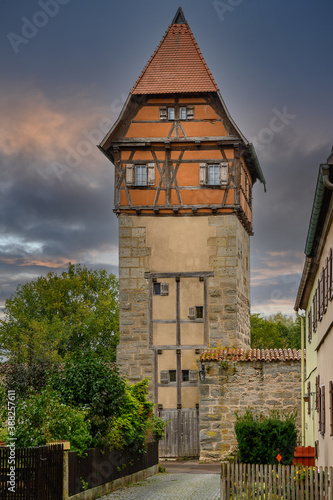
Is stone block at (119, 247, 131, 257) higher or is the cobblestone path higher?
stone block at (119, 247, 131, 257)

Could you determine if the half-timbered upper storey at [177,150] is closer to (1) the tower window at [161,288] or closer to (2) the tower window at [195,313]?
(1) the tower window at [161,288]

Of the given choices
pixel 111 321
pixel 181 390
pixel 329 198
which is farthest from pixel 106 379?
pixel 111 321

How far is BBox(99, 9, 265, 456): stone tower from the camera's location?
3500cm

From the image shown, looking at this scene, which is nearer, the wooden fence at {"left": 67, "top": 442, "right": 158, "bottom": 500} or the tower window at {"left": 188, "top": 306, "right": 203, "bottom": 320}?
the wooden fence at {"left": 67, "top": 442, "right": 158, "bottom": 500}

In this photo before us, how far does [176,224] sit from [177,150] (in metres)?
3.23

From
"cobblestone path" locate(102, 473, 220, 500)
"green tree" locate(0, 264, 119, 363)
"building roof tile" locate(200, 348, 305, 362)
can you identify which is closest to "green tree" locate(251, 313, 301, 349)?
"green tree" locate(0, 264, 119, 363)

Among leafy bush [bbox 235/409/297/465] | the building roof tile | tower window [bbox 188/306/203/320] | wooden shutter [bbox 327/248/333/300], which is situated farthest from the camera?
tower window [bbox 188/306/203/320]

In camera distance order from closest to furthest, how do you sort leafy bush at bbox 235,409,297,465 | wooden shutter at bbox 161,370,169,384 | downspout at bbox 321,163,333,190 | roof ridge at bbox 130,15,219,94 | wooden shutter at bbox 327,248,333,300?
downspout at bbox 321,163,333,190
wooden shutter at bbox 327,248,333,300
leafy bush at bbox 235,409,297,465
wooden shutter at bbox 161,370,169,384
roof ridge at bbox 130,15,219,94

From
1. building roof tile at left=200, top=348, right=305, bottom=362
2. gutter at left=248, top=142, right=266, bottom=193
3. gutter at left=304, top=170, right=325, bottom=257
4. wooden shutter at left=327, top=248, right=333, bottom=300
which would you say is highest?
gutter at left=248, top=142, right=266, bottom=193

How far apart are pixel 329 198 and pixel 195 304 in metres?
22.5

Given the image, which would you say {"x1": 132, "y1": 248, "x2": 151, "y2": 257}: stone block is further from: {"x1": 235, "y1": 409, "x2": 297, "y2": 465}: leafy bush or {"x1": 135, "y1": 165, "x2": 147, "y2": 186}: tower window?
{"x1": 235, "y1": 409, "x2": 297, "y2": 465}: leafy bush

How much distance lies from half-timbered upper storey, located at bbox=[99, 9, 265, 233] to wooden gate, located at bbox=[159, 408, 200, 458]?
8787 mm

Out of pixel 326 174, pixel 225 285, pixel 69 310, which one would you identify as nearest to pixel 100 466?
pixel 326 174

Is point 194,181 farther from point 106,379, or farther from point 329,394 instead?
point 329,394
